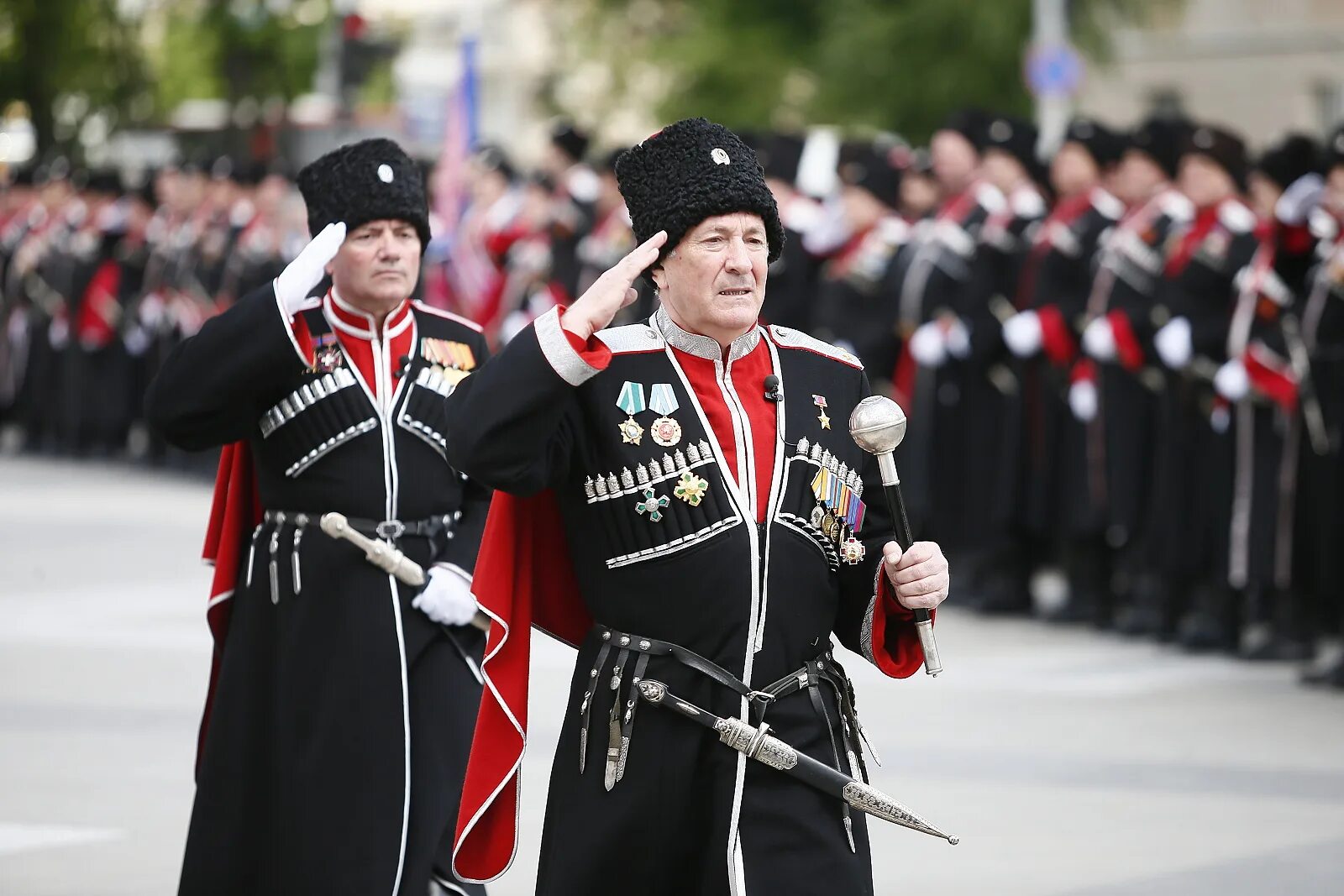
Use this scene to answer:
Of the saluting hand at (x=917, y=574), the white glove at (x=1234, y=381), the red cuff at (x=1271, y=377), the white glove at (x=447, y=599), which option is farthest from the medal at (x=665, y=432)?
the white glove at (x=1234, y=381)

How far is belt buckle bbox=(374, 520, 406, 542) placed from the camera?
19.1 feet

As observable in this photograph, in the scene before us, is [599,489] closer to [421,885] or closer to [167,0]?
[421,885]

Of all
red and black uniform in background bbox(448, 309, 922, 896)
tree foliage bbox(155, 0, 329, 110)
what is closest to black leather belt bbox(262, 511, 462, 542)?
red and black uniform in background bbox(448, 309, 922, 896)

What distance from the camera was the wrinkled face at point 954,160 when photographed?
12864 mm

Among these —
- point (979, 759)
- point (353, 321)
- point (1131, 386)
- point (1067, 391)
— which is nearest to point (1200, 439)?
point (1131, 386)

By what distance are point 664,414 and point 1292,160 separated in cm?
730

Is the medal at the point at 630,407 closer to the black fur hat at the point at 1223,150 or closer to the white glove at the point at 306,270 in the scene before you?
the white glove at the point at 306,270

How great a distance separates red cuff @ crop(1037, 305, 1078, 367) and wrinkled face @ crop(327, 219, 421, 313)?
263 inches

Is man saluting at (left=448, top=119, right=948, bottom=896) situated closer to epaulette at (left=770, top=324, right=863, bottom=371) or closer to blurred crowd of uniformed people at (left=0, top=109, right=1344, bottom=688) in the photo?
epaulette at (left=770, top=324, right=863, bottom=371)

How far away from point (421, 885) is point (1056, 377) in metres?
7.27

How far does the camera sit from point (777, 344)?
185 inches

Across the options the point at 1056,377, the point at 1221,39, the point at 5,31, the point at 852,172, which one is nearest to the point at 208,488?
the point at 852,172

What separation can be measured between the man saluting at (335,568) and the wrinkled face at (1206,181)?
6220mm

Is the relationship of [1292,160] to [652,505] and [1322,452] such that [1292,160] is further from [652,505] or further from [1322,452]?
[652,505]
